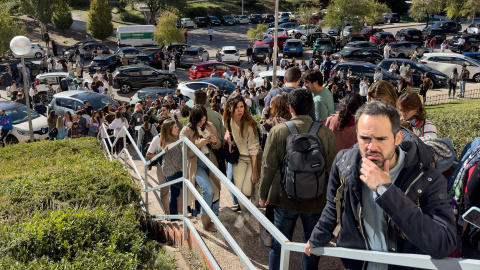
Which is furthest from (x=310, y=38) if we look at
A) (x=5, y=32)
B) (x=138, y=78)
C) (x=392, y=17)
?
(x=5, y=32)

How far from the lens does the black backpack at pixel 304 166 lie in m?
4.31

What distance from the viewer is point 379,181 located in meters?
2.67

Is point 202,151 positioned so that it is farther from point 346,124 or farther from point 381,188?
point 381,188

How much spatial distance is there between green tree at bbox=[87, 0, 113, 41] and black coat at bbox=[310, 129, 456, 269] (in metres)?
40.8

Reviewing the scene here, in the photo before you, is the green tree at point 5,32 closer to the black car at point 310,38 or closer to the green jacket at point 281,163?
the black car at point 310,38

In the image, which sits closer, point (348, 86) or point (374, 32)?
point (348, 86)

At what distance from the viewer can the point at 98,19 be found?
40719mm

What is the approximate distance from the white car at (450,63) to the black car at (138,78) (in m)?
13.7

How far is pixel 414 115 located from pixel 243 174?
2.23m

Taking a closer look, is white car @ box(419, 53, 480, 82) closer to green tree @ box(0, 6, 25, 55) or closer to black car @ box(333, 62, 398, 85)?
black car @ box(333, 62, 398, 85)

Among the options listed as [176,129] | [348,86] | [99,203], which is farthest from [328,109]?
[348,86]

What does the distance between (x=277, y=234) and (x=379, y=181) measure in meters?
0.75

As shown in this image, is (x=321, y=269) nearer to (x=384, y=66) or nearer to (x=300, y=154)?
(x=300, y=154)

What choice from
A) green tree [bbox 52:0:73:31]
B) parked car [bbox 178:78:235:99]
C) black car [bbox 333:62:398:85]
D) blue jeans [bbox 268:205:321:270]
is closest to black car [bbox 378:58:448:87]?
black car [bbox 333:62:398:85]
